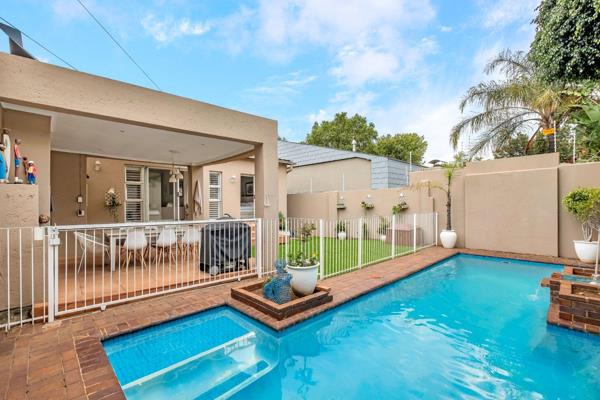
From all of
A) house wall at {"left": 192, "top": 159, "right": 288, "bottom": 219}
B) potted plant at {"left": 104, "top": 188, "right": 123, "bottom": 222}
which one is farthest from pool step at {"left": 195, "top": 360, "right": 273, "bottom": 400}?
potted plant at {"left": 104, "top": 188, "right": 123, "bottom": 222}

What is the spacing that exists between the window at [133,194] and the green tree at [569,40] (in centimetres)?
1303

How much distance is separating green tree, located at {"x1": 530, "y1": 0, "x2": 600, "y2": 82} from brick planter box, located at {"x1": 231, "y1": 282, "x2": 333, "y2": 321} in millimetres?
7528

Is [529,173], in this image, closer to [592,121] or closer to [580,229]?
[580,229]

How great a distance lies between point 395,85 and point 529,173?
31.4ft

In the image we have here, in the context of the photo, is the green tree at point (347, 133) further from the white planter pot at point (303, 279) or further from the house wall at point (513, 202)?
the white planter pot at point (303, 279)

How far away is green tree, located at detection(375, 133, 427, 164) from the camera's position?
3494 centimetres

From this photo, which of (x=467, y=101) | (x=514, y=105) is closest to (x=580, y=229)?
(x=514, y=105)

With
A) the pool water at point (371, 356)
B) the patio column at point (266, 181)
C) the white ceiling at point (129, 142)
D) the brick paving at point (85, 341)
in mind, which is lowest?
the pool water at point (371, 356)

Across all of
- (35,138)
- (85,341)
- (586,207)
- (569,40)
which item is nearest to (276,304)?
(85,341)

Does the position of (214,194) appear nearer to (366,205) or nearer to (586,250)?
(366,205)

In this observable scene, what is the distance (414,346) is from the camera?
3932mm

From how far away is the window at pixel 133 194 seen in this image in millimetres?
10488

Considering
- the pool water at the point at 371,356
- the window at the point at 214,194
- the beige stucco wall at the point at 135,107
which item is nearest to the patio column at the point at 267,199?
the beige stucco wall at the point at 135,107

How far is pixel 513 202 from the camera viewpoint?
32.8 ft
